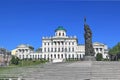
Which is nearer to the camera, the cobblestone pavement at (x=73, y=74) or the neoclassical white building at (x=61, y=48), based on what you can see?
the cobblestone pavement at (x=73, y=74)

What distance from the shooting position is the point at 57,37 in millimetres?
128375

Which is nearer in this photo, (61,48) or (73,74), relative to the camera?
(73,74)

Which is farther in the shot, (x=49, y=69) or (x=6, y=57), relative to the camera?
(x=6, y=57)

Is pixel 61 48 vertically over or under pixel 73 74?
over

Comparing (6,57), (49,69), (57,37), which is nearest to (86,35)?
(49,69)

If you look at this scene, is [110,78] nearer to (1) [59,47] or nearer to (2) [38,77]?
(2) [38,77]

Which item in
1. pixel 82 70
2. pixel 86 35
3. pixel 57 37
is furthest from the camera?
pixel 57 37

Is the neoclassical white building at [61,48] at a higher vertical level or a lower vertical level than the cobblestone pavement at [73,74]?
higher

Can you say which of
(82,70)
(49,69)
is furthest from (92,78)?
(49,69)

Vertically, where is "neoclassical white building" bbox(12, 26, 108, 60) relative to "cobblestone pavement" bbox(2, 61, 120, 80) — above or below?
above

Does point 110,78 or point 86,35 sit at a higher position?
point 86,35

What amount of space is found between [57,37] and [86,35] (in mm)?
87502

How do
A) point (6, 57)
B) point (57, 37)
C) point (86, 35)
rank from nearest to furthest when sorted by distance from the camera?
1. point (86, 35)
2. point (6, 57)
3. point (57, 37)

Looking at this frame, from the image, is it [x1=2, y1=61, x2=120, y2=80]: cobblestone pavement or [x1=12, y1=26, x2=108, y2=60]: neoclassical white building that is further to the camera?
[x1=12, y1=26, x2=108, y2=60]: neoclassical white building
